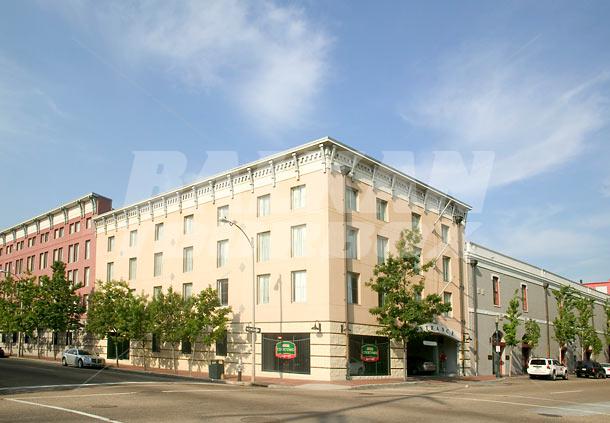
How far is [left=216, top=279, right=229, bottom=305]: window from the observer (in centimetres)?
4166

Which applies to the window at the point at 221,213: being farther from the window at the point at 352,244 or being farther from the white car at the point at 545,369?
the white car at the point at 545,369

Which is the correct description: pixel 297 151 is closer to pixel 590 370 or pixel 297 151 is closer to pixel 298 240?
pixel 298 240

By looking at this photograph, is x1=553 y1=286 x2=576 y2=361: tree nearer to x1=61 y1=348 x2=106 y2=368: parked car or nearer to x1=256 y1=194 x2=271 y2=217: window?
x1=256 y1=194 x2=271 y2=217: window

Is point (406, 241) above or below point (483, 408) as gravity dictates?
above

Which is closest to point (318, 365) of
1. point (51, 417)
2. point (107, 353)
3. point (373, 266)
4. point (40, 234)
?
point (373, 266)

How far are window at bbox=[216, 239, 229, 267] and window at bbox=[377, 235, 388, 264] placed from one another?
36.5ft

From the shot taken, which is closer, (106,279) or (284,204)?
(284,204)

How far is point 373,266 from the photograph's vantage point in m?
38.5

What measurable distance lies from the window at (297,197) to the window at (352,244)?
359cm

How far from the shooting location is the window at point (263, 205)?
39.8 meters

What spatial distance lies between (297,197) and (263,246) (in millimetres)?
4422

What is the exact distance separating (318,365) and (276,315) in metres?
4.74

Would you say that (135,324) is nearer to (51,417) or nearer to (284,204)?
(284,204)

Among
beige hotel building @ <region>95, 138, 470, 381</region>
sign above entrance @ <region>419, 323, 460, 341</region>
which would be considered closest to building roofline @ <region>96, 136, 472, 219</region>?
beige hotel building @ <region>95, 138, 470, 381</region>
